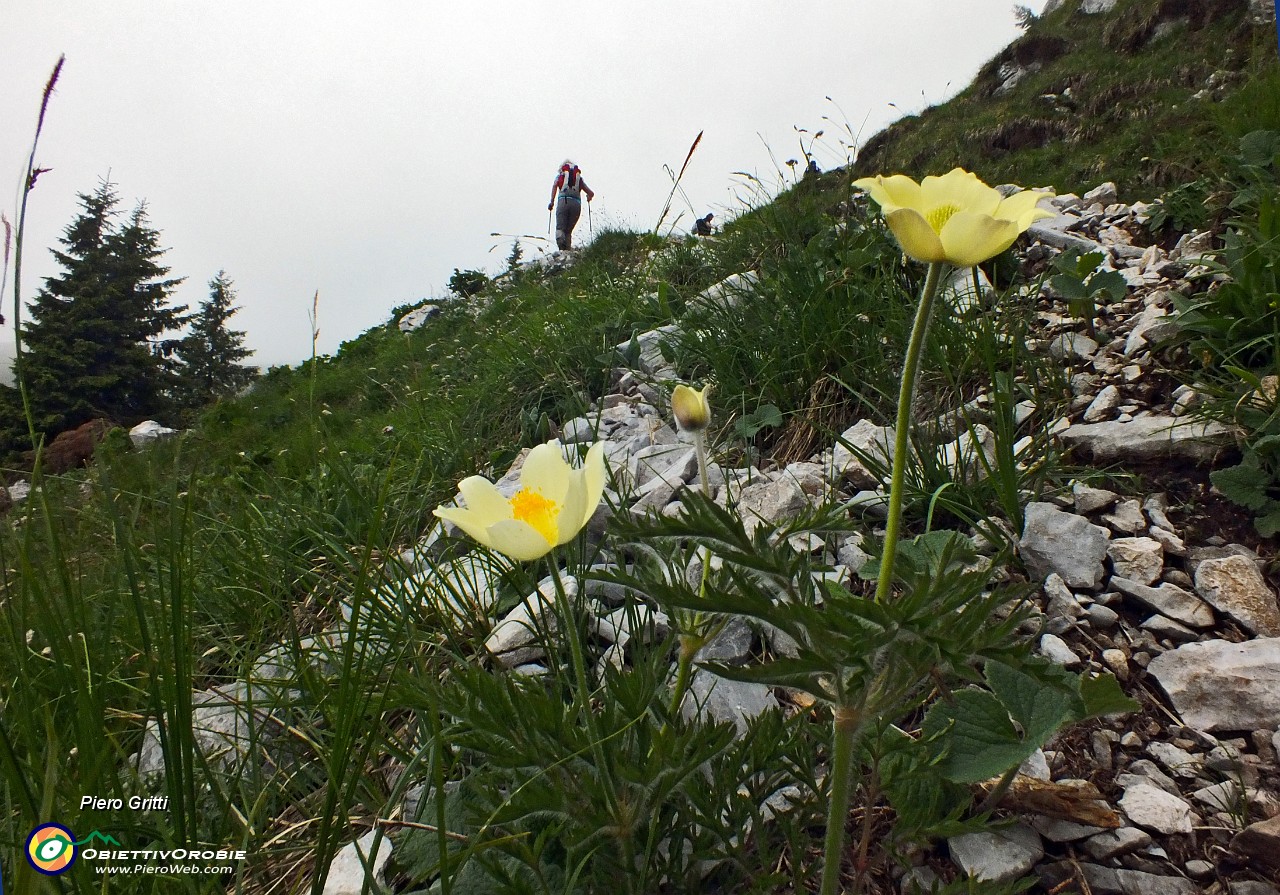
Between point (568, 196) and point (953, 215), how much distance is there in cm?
1260

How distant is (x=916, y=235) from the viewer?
0.86 m

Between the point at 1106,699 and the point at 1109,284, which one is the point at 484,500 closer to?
the point at 1106,699

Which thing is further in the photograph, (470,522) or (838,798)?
(470,522)

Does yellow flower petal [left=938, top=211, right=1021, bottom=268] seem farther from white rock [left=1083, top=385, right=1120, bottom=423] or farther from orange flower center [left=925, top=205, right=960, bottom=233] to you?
white rock [left=1083, top=385, right=1120, bottom=423]

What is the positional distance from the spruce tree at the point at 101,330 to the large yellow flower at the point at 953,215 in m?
16.5

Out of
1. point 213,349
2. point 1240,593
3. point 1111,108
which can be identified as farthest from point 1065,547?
point 213,349

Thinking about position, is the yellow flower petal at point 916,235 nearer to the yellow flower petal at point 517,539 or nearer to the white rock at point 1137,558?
the yellow flower petal at point 517,539

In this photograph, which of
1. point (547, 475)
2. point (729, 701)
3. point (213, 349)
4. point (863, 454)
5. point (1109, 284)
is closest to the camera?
point (547, 475)

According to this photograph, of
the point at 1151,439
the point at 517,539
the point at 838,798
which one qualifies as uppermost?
the point at 517,539

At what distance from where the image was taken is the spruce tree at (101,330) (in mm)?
14320

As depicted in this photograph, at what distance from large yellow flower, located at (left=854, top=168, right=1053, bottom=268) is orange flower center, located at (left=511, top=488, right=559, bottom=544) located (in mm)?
603

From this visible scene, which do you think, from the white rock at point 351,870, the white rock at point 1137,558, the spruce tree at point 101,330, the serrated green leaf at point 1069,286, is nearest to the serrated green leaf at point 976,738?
the white rock at point 1137,558

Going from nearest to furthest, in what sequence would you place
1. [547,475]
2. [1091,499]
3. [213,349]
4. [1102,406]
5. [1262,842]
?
[1262,842] < [547,475] < [1091,499] < [1102,406] < [213,349]

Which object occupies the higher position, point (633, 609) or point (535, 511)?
point (535, 511)
